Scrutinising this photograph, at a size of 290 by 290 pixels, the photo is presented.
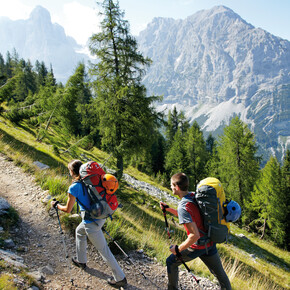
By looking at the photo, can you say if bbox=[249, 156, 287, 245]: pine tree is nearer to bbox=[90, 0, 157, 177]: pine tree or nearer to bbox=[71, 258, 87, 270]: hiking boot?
bbox=[90, 0, 157, 177]: pine tree

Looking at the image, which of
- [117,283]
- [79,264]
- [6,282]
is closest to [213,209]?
[117,283]

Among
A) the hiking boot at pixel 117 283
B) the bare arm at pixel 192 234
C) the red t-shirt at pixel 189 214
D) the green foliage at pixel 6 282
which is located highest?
the red t-shirt at pixel 189 214

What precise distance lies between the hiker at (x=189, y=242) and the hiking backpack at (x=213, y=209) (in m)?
0.15

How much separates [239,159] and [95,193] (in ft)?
75.8

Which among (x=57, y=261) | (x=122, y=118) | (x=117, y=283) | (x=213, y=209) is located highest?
(x=122, y=118)

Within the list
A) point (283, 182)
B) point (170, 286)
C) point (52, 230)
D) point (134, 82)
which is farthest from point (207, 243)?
point (283, 182)

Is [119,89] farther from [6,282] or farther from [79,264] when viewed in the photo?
[6,282]

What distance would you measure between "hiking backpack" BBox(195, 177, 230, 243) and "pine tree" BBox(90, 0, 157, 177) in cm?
1005

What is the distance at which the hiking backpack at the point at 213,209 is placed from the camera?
351 cm

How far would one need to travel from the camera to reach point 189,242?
3439mm

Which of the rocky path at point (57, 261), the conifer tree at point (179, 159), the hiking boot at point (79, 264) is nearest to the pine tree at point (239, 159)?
the conifer tree at point (179, 159)

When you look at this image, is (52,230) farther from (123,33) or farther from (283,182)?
(283,182)

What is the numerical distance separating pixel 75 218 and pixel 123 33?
12.6m

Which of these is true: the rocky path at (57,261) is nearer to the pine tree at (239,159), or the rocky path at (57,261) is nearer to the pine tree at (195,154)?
the pine tree at (239,159)
